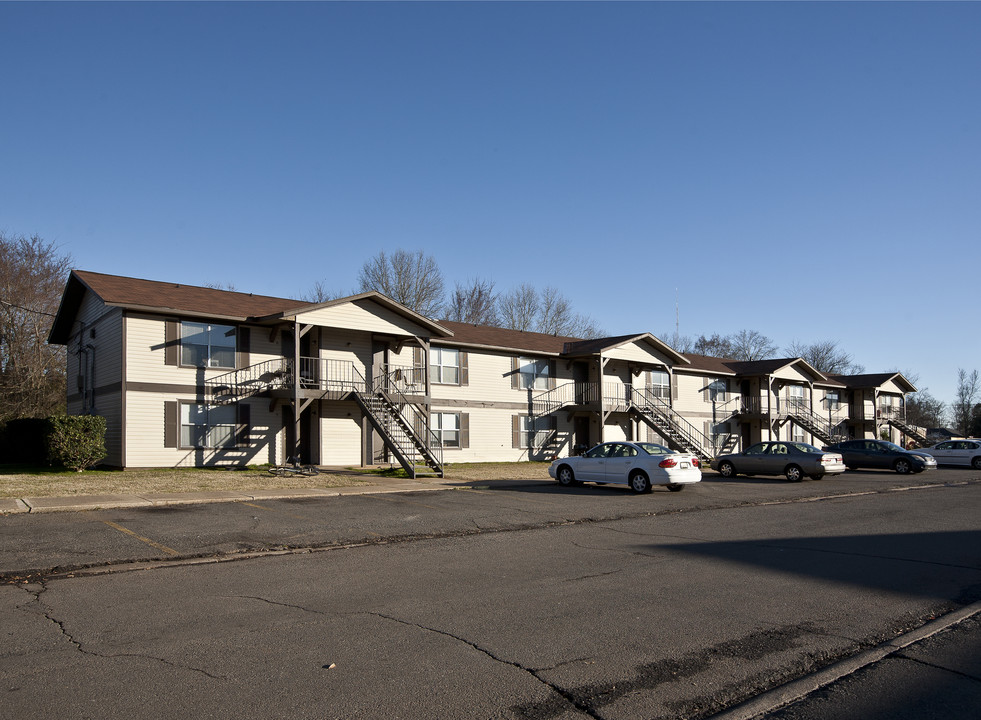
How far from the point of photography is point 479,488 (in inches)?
854

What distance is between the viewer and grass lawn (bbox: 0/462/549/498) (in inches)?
698

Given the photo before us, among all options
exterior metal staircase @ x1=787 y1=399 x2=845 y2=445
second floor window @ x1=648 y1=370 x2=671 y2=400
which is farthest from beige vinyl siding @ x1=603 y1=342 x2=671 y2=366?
exterior metal staircase @ x1=787 y1=399 x2=845 y2=445

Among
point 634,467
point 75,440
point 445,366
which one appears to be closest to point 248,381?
point 75,440

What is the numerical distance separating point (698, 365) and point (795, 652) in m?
39.8

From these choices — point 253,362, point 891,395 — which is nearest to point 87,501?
point 253,362

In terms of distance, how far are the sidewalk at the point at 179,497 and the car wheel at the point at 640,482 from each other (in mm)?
5239

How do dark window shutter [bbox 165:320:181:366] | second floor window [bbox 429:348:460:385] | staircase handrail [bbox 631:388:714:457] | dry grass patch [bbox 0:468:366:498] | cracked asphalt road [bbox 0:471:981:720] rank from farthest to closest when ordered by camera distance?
staircase handrail [bbox 631:388:714:457], second floor window [bbox 429:348:460:385], dark window shutter [bbox 165:320:181:366], dry grass patch [bbox 0:468:366:498], cracked asphalt road [bbox 0:471:981:720]

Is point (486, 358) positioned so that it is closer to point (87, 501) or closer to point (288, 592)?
point (87, 501)

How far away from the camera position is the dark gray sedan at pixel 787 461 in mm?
27125

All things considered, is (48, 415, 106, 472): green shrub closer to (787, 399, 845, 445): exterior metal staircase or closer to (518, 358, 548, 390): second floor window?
(518, 358, 548, 390): second floor window

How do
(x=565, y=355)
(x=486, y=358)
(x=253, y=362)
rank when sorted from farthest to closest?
1. (x=565, y=355)
2. (x=486, y=358)
3. (x=253, y=362)

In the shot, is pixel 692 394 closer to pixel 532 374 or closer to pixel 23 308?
Answer: pixel 532 374

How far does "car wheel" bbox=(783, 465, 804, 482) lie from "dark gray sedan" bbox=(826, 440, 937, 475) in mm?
6490

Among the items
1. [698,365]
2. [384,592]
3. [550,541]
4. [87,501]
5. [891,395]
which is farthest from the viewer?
[891,395]
